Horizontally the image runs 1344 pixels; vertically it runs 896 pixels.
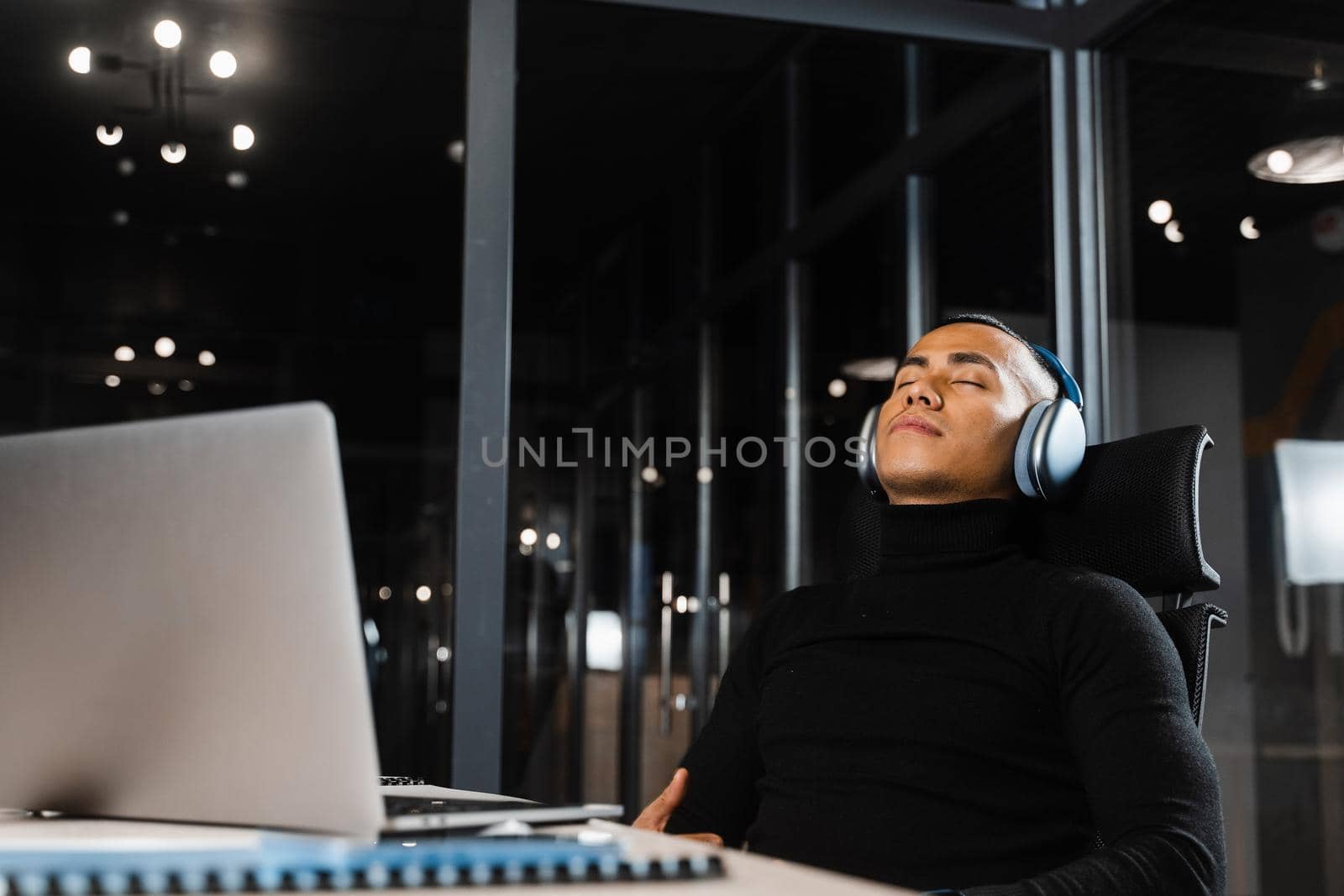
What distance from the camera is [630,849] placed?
2.79 feet

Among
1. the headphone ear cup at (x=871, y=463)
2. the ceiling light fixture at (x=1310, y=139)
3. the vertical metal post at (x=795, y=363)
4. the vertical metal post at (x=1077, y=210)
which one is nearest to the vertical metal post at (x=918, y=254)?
the vertical metal post at (x=795, y=363)

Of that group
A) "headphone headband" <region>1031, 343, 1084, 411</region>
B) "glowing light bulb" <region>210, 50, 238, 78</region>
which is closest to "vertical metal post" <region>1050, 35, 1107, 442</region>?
"headphone headband" <region>1031, 343, 1084, 411</region>

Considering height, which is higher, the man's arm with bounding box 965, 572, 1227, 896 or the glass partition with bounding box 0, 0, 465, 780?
the glass partition with bounding box 0, 0, 465, 780

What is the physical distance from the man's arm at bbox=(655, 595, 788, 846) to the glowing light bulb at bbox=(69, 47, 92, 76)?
6.55 feet

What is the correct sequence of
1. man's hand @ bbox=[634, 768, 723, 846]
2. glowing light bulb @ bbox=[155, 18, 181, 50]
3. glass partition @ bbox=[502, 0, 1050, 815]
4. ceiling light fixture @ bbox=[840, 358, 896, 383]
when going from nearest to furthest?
1. man's hand @ bbox=[634, 768, 723, 846]
2. glowing light bulb @ bbox=[155, 18, 181, 50]
3. glass partition @ bbox=[502, 0, 1050, 815]
4. ceiling light fixture @ bbox=[840, 358, 896, 383]

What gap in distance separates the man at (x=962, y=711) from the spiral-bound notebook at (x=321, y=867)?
23.2 inches

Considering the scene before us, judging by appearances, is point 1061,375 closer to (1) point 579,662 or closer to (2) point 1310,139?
(2) point 1310,139

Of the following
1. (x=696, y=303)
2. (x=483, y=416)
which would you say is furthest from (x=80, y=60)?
(x=696, y=303)

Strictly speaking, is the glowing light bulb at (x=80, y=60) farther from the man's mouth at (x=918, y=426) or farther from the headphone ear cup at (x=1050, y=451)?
the headphone ear cup at (x=1050, y=451)

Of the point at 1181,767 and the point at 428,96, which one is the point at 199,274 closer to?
the point at 428,96

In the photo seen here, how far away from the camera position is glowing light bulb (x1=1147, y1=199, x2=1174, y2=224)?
2773 mm

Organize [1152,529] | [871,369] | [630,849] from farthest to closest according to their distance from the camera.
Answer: [871,369] → [1152,529] → [630,849]

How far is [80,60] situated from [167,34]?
0.62 ft

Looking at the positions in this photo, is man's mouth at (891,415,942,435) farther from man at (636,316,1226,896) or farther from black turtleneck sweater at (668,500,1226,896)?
black turtleneck sweater at (668,500,1226,896)
